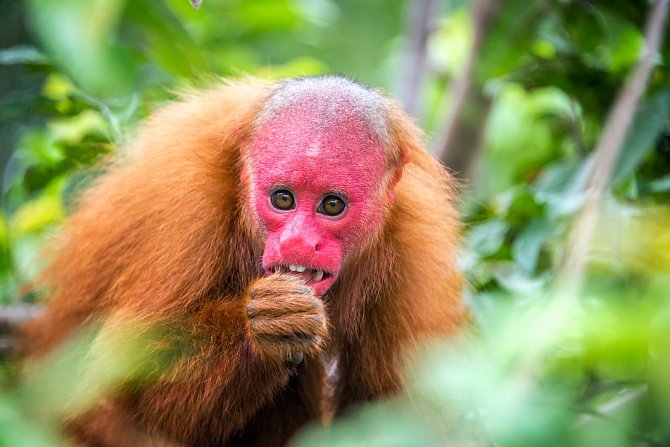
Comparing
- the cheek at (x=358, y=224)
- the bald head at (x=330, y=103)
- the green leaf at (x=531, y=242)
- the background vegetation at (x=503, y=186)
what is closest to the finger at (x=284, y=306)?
the cheek at (x=358, y=224)

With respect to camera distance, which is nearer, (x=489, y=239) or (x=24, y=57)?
(x=24, y=57)

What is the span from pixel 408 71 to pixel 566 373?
3212 millimetres

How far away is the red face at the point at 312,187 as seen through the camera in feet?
11.2

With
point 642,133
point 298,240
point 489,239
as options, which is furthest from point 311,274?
point 642,133

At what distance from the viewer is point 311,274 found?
3475 millimetres

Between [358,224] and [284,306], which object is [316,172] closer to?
[358,224]

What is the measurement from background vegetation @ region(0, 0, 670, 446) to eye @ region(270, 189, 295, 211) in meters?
0.83

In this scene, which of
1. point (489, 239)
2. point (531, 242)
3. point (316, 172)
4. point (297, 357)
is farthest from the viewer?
point (489, 239)

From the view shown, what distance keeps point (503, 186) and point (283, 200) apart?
3467mm

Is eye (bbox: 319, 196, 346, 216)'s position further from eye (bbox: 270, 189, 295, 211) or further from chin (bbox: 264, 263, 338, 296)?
chin (bbox: 264, 263, 338, 296)

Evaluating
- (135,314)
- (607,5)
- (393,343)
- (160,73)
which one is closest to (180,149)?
(135,314)

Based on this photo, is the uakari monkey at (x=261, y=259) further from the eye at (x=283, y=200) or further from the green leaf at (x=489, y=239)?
the green leaf at (x=489, y=239)

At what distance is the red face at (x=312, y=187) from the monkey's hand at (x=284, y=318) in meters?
0.13

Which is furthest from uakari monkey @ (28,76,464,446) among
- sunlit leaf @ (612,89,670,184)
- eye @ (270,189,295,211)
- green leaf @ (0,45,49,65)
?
sunlit leaf @ (612,89,670,184)
